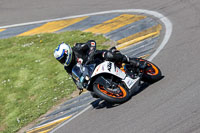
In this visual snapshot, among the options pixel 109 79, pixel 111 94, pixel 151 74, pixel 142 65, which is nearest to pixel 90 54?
pixel 109 79

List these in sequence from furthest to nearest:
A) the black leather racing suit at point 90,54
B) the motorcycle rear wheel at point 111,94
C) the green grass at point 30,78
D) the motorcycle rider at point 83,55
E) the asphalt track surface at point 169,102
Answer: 1. the green grass at point 30,78
2. the black leather racing suit at point 90,54
3. the motorcycle rider at point 83,55
4. the motorcycle rear wheel at point 111,94
5. the asphalt track surface at point 169,102

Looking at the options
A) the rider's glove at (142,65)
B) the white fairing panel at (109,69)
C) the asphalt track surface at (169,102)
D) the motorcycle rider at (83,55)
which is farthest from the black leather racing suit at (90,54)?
the asphalt track surface at (169,102)

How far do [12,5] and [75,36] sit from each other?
7.16m

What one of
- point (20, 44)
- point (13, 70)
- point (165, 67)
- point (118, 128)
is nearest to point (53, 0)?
point (20, 44)

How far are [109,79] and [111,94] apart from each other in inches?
14.5

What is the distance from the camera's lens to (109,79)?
8016 mm

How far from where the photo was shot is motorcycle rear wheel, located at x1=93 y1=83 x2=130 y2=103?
25.0 feet

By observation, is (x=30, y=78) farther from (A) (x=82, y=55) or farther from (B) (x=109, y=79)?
(B) (x=109, y=79)

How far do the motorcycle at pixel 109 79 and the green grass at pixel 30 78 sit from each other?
251 cm

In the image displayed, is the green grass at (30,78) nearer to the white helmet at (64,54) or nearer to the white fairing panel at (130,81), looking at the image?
the white helmet at (64,54)

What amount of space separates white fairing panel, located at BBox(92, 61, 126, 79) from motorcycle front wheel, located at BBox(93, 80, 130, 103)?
0.27 meters

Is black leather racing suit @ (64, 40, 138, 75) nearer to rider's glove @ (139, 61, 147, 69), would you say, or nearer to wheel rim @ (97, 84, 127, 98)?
rider's glove @ (139, 61, 147, 69)

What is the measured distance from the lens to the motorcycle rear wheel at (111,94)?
7.61m

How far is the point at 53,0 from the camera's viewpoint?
63.3 feet
